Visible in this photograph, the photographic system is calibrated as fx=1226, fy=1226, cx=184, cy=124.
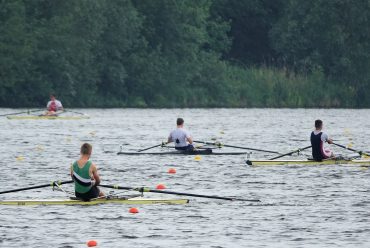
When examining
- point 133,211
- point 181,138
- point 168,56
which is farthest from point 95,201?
point 168,56

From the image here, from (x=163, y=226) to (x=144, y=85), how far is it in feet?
207

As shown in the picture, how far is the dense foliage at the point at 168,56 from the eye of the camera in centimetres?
7831

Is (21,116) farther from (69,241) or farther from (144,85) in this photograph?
(69,241)

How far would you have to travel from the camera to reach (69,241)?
20219 mm

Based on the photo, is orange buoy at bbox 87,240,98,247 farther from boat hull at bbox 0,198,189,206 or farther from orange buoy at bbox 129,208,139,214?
boat hull at bbox 0,198,189,206

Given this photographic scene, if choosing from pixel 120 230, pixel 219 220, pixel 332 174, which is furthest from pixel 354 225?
pixel 332 174

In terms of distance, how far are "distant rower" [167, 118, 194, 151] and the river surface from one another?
413 mm

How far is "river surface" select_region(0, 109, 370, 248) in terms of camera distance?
20656mm

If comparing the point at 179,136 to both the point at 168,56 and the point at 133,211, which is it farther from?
the point at 168,56

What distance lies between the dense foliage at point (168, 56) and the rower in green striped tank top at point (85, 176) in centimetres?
5254

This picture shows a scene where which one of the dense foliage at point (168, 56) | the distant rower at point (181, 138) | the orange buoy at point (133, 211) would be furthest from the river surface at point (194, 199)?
the dense foliage at point (168, 56)

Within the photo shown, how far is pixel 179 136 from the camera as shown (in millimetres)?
35781

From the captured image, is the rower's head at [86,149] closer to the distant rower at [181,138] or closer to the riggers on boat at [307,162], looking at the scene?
the riggers on boat at [307,162]

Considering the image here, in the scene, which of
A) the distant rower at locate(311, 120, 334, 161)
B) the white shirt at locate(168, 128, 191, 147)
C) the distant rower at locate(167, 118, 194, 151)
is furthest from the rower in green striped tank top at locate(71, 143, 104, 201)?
the white shirt at locate(168, 128, 191, 147)
